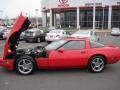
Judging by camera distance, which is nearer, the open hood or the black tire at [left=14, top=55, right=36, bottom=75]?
the black tire at [left=14, top=55, right=36, bottom=75]

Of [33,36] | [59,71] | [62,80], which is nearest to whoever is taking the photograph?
[62,80]

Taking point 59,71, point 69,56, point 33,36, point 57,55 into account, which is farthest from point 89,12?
point 57,55

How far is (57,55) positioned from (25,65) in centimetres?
113

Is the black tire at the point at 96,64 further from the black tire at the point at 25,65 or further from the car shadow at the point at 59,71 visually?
the black tire at the point at 25,65

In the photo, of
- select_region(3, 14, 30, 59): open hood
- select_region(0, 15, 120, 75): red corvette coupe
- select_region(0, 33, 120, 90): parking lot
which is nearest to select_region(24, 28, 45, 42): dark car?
select_region(0, 33, 120, 90): parking lot

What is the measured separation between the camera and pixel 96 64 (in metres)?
8.33

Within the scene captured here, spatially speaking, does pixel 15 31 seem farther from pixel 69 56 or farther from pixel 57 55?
pixel 69 56

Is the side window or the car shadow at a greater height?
the side window

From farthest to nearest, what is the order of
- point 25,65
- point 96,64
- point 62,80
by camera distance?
point 96,64 < point 25,65 < point 62,80

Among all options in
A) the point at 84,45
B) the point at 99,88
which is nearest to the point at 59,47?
the point at 84,45

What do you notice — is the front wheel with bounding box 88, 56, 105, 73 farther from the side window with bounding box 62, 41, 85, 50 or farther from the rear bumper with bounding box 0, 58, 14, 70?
the rear bumper with bounding box 0, 58, 14, 70

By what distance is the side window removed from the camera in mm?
8320

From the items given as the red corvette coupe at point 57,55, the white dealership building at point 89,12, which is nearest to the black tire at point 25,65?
the red corvette coupe at point 57,55

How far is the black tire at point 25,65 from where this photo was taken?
7.88 meters
